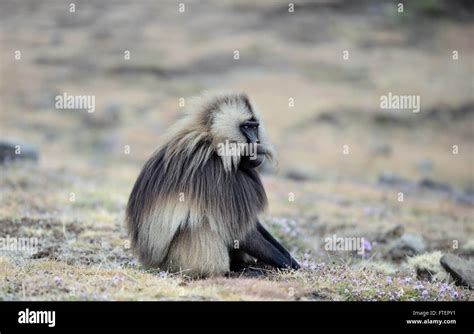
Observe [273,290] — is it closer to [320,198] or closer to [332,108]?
[320,198]

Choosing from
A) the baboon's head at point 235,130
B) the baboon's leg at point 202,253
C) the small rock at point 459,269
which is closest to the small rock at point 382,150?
the small rock at point 459,269

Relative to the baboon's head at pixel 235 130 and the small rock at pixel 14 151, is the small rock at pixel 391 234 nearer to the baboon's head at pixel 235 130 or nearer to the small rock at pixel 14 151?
the baboon's head at pixel 235 130

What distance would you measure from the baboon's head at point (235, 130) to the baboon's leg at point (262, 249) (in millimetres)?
788

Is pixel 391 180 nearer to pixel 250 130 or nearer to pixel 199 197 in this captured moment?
pixel 250 130

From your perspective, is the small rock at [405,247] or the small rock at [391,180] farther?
the small rock at [391,180]

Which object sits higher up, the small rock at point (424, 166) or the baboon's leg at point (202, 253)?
the small rock at point (424, 166)

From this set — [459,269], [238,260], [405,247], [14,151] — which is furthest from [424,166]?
[238,260]

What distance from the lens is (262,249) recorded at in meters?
7.57

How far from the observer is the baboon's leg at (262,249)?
7.52 m

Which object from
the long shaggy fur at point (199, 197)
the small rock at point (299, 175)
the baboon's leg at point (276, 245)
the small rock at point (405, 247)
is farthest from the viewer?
the small rock at point (299, 175)

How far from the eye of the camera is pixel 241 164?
7613 millimetres

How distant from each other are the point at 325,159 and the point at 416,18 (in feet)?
64.0

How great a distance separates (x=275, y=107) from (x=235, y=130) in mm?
20812
